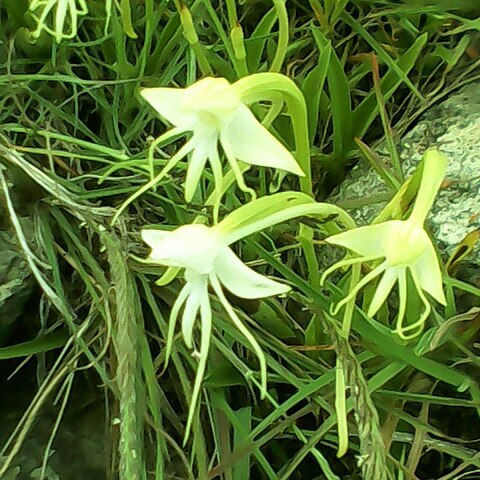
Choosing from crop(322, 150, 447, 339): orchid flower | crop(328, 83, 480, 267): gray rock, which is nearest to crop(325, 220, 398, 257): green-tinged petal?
crop(322, 150, 447, 339): orchid flower

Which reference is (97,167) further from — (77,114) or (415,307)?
(415,307)

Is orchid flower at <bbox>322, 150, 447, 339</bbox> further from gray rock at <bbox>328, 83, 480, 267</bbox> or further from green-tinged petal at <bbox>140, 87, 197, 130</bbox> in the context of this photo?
gray rock at <bbox>328, 83, 480, 267</bbox>

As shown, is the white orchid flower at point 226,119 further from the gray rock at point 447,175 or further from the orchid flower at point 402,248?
the gray rock at point 447,175

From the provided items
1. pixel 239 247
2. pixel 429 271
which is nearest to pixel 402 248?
pixel 429 271

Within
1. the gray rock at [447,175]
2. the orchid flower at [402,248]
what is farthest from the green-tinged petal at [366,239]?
the gray rock at [447,175]

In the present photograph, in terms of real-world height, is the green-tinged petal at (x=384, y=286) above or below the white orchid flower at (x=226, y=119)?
below

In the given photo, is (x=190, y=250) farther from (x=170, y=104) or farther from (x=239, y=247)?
(x=239, y=247)
